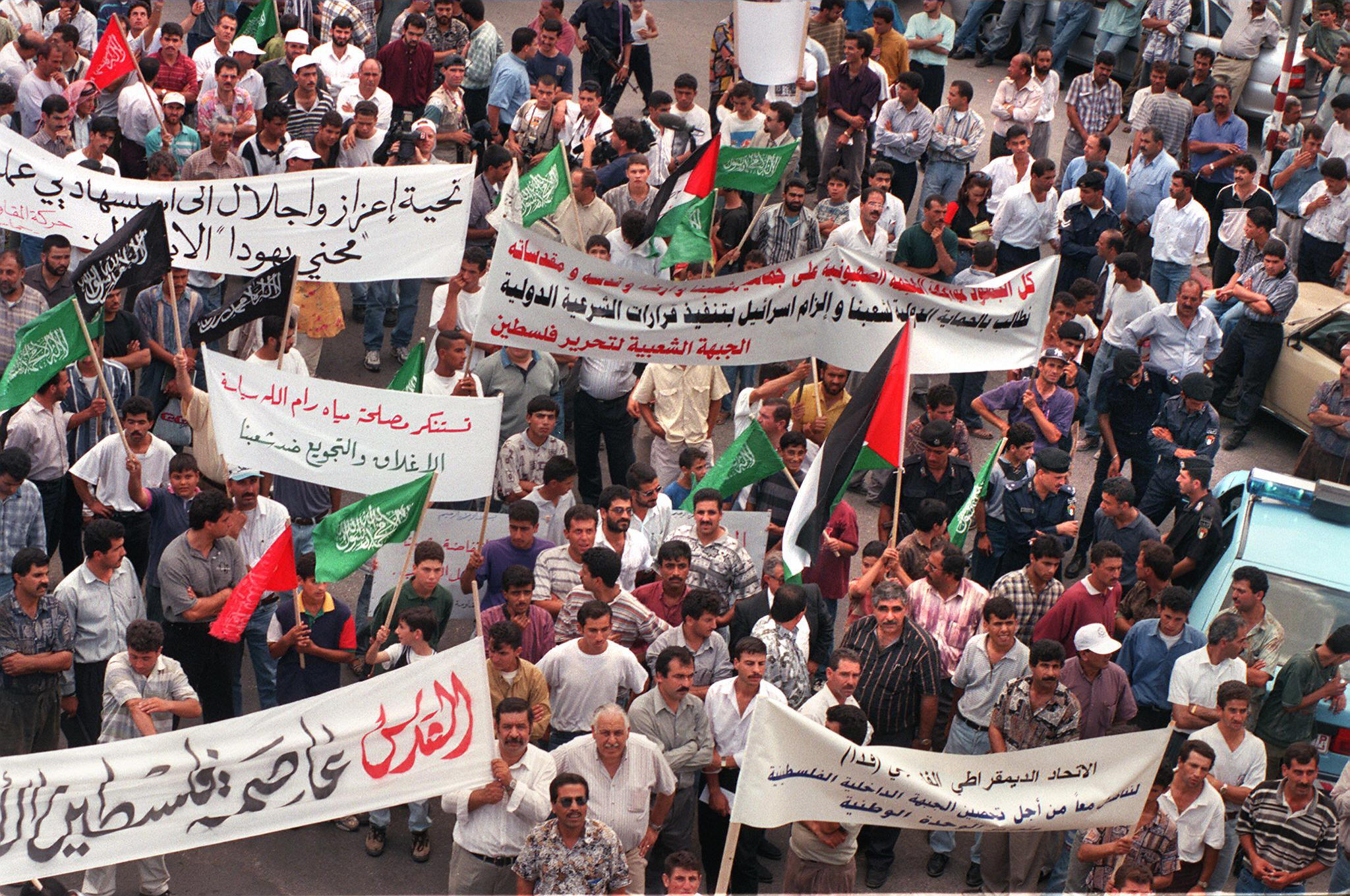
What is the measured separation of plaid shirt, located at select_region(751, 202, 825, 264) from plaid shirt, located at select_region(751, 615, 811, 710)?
533cm

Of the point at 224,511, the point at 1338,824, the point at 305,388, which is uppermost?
Result: the point at 305,388

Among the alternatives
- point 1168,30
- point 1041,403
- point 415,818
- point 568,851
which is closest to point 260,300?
point 415,818

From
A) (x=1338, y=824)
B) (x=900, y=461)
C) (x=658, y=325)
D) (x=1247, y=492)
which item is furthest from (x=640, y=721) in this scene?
(x=1247, y=492)

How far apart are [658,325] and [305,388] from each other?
2367mm

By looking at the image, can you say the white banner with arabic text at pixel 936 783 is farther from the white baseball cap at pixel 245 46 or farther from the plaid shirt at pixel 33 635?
the white baseball cap at pixel 245 46

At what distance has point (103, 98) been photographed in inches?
673

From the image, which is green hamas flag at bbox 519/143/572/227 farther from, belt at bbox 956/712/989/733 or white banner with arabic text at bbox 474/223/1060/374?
belt at bbox 956/712/989/733

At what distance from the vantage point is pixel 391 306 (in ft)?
54.3

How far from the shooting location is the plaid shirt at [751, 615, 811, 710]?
11.0m

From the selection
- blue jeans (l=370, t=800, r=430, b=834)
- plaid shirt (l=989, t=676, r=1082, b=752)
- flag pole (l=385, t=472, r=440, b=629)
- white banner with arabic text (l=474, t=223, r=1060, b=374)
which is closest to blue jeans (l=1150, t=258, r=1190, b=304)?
white banner with arabic text (l=474, t=223, r=1060, b=374)

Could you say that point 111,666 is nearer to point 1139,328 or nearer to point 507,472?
point 507,472

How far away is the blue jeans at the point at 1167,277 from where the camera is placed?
17.2m

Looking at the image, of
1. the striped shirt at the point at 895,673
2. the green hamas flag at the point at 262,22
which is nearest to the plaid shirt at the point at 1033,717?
the striped shirt at the point at 895,673

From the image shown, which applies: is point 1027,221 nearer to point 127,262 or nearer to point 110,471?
point 127,262
